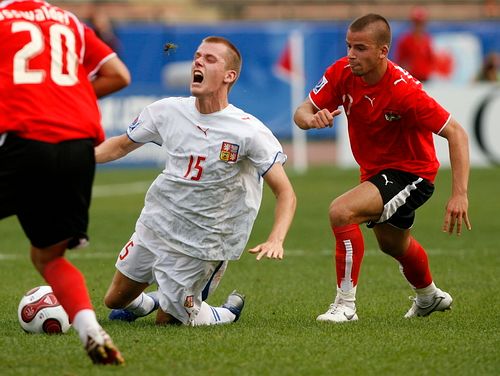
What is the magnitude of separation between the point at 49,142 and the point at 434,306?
10.2 ft

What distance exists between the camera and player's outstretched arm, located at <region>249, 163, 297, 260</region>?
19.2 ft

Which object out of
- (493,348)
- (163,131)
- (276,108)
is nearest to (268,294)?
(163,131)

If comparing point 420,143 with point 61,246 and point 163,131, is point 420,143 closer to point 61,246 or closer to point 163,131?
point 163,131

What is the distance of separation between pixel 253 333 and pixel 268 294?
6.15 ft

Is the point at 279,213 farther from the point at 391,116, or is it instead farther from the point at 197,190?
the point at 391,116

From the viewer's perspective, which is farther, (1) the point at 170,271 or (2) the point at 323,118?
(1) the point at 170,271

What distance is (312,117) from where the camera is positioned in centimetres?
698

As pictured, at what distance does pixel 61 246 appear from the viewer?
18.2ft

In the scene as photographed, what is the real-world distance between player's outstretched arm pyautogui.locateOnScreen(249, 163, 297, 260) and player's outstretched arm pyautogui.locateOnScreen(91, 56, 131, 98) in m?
1.08

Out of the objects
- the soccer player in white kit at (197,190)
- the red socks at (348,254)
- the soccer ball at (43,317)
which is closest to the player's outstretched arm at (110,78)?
the soccer player in white kit at (197,190)

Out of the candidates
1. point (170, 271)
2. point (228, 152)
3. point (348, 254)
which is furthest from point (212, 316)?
point (228, 152)

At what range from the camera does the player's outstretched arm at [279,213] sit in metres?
5.84

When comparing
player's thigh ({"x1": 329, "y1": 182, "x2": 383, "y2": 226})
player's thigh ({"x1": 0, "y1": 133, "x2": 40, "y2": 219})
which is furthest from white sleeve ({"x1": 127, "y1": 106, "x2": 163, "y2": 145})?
player's thigh ({"x1": 0, "y1": 133, "x2": 40, "y2": 219})

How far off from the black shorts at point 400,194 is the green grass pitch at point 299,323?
2.10 feet
